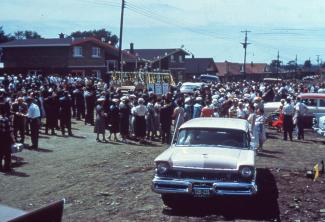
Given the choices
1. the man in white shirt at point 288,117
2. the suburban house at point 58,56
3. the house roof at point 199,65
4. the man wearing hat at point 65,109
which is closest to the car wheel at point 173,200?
the man wearing hat at point 65,109

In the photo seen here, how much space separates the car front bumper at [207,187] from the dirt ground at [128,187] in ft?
1.44

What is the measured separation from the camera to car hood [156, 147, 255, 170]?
30.5 ft

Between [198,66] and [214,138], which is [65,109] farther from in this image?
[198,66]

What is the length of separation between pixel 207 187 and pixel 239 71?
9359 cm

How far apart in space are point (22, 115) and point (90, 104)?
583 centimetres

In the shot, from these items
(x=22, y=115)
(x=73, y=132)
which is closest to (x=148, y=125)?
(x=73, y=132)

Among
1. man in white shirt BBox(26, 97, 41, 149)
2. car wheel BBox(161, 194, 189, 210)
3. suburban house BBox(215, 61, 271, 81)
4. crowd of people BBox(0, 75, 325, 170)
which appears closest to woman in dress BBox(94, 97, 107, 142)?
crowd of people BBox(0, 75, 325, 170)

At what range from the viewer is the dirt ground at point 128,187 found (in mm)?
9531

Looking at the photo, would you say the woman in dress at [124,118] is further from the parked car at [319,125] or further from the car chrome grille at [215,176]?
the car chrome grille at [215,176]

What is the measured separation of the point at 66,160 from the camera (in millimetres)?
15266

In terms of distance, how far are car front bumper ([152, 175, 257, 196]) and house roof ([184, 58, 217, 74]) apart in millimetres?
73552

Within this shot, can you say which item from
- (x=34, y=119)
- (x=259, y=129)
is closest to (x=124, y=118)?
(x=34, y=119)

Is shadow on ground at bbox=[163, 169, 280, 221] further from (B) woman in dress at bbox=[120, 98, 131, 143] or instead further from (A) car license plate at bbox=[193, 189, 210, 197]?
(B) woman in dress at bbox=[120, 98, 131, 143]

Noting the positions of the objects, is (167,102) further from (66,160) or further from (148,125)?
(66,160)
